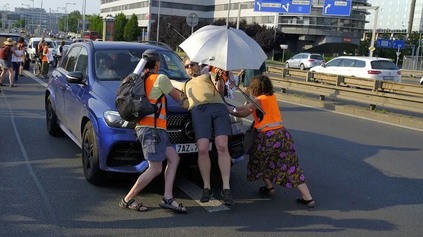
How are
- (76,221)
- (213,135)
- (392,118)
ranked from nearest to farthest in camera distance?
(76,221) < (213,135) < (392,118)

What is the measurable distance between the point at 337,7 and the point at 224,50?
35.3 meters

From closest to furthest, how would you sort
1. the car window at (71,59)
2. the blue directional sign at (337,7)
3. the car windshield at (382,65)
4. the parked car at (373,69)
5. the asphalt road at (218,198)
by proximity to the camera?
1. the asphalt road at (218,198)
2. the car window at (71,59)
3. the parked car at (373,69)
4. the car windshield at (382,65)
5. the blue directional sign at (337,7)

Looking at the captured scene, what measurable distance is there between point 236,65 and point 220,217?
1687 millimetres

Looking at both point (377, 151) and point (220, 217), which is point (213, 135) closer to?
point (220, 217)

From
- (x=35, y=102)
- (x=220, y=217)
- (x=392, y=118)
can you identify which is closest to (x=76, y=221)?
(x=220, y=217)

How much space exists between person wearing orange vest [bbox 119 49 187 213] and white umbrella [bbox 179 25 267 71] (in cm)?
65

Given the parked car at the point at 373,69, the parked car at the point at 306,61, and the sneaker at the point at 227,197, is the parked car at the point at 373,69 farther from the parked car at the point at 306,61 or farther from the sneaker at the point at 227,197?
the sneaker at the point at 227,197

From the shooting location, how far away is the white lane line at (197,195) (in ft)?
17.6

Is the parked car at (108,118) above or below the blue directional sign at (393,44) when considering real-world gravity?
below

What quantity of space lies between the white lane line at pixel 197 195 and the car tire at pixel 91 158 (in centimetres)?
99

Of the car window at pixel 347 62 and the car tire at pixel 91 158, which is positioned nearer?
the car tire at pixel 91 158

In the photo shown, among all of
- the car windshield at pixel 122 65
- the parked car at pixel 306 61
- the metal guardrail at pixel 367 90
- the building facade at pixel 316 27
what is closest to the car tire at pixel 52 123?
the car windshield at pixel 122 65

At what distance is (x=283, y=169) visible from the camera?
219 inches

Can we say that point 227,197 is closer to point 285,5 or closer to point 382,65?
point 382,65
